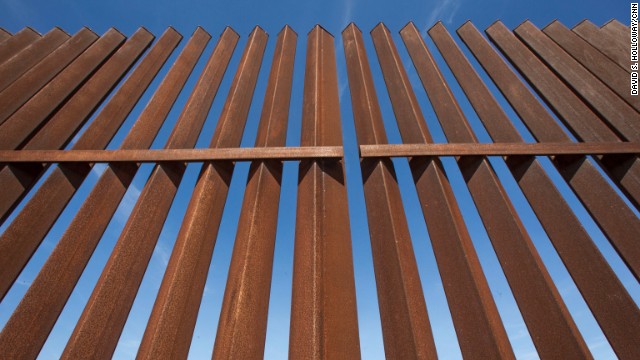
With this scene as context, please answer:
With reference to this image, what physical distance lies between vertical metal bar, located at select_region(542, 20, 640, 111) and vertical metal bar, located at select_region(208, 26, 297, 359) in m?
3.55

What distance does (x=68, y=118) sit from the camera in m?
3.37

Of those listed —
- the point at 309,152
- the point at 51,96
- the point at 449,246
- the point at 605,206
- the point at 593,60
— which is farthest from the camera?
the point at 593,60

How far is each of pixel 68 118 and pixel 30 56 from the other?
66.3 inches

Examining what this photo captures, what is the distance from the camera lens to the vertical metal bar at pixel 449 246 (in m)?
1.95

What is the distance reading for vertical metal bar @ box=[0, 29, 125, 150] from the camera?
10.1 feet

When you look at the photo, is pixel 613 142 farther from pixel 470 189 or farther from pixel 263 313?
pixel 263 313

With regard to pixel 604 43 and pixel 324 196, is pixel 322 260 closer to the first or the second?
pixel 324 196

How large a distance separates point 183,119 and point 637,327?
12.8 feet

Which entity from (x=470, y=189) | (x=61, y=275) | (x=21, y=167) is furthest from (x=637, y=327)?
(x=21, y=167)

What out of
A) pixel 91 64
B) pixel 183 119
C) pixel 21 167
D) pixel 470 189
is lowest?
pixel 470 189

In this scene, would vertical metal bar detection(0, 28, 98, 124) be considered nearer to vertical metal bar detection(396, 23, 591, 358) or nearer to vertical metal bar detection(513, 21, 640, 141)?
vertical metal bar detection(396, 23, 591, 358)

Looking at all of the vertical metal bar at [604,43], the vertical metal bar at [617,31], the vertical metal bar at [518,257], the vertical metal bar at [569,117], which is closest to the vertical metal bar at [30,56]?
the vertical metal bar at [518,257]

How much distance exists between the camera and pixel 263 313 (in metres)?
2.09

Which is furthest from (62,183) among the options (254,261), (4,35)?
(4,35)
